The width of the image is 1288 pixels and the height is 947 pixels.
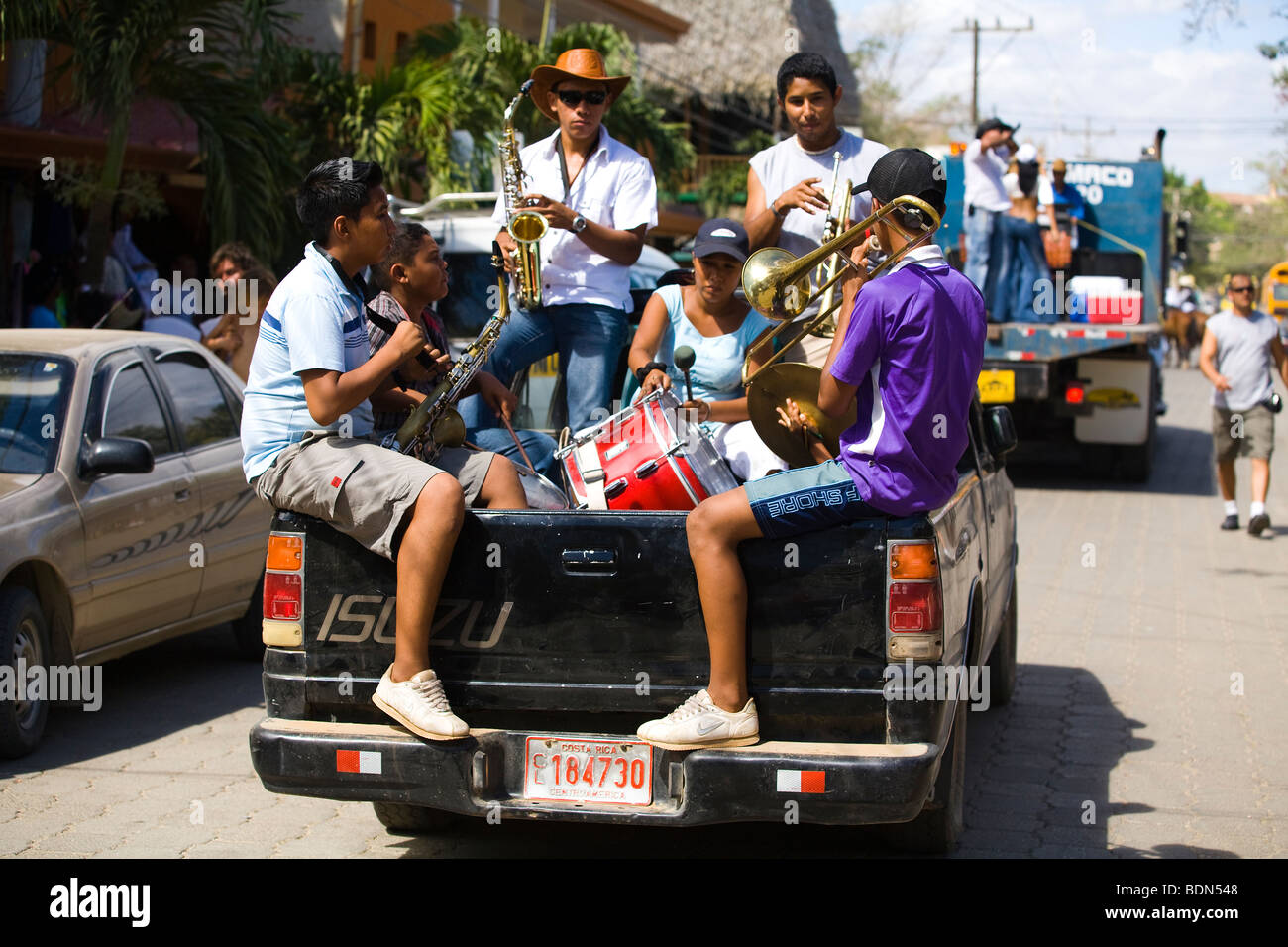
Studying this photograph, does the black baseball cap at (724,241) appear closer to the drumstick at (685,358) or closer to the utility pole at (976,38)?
the drumstick at (685,358)

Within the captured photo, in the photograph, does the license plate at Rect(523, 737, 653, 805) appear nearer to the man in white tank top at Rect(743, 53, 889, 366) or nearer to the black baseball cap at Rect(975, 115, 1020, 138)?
the man in white tank top at Rect(743, 53, 889, 366)

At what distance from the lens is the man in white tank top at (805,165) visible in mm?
6164

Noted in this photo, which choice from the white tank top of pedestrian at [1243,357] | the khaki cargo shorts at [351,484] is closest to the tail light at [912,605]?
the khaki cargo shorts at [351,484]

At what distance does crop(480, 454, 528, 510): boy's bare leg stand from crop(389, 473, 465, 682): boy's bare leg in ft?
1.64

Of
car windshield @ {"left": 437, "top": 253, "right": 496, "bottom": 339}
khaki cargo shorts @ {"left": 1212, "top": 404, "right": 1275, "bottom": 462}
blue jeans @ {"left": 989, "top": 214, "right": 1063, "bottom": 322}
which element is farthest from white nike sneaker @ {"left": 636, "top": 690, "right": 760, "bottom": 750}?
blue jeans @ {"left": 989, "top": 214, "right": 1063, "bottom": 322}

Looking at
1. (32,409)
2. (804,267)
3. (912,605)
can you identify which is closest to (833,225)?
(804,267)

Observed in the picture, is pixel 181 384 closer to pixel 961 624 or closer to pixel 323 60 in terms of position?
pixel 961 624

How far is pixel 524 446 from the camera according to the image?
5766 millimetres

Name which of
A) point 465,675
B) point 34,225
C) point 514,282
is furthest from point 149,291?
point 465,675

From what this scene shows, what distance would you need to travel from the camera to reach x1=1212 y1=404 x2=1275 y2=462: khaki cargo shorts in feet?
39.6

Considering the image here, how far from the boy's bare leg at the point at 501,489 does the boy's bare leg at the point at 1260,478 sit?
29.3 ft

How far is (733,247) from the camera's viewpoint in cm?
582

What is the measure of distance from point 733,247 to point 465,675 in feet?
7.51

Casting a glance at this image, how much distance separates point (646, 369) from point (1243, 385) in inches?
323
